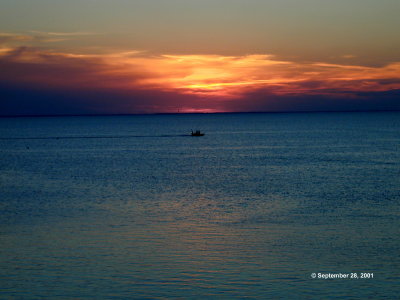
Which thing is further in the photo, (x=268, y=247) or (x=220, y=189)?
(x=220, y=189)

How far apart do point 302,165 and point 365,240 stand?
4160cm

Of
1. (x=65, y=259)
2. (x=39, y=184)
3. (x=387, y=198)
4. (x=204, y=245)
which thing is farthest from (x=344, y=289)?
(x=39, y=184)

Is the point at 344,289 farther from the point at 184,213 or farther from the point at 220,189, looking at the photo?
the point at 220,189

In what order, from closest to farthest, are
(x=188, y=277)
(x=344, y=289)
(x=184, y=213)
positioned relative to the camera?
(x=344, y=289) → (x=188, y=277) → (x=184, y=213)

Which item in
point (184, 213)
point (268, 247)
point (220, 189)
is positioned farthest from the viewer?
point (220, 189)

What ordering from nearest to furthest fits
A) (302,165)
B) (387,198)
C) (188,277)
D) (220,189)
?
(188,277), (387,198), (220,189), (302,165)

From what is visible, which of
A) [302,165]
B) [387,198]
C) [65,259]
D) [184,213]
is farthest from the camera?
[302,165]

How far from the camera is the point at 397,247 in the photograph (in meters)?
26.7

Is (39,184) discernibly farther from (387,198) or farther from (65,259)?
(387,198)

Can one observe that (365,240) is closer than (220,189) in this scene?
Yes

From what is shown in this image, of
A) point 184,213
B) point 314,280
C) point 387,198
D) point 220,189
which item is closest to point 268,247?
point 314,280

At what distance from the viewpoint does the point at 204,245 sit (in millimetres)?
27531

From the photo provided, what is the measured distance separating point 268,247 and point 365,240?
5.77 m

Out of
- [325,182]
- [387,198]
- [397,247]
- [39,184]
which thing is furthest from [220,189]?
[397,247]
